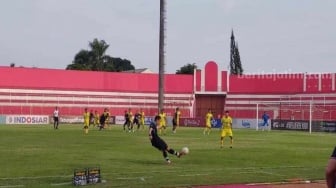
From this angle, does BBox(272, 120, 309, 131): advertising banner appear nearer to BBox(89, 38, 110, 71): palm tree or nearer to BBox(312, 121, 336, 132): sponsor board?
BBox(312, 121, 336, 132): sponsor board

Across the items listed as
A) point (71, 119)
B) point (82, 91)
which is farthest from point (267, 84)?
point (71, 119)

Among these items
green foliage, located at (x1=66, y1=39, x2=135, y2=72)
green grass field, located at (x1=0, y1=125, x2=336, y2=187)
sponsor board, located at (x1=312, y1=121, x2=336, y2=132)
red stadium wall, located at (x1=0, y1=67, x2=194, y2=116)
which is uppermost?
green foliage, located at (x1=66, y1=39, x2=135, y2=72)

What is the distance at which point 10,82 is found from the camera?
77.3 m

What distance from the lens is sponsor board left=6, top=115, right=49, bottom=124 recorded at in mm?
70875

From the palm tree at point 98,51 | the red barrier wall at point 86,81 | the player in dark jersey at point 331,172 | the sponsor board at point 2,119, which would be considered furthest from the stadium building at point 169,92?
the player in dark jersey at point 331,172

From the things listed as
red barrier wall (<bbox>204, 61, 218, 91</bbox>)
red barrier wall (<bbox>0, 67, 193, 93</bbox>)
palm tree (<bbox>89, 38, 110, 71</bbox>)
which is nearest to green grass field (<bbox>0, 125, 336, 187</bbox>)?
red barrier wall (<bbox>0, 67, 193, 93</bbox>)

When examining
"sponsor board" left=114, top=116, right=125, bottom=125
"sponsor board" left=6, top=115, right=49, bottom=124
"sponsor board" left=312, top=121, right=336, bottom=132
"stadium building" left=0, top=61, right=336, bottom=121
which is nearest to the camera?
"sponsor board" left=312, top=121, right=336, bottom=132

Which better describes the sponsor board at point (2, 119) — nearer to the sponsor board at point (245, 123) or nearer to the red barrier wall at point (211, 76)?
the sponsor board at point (245, 123)

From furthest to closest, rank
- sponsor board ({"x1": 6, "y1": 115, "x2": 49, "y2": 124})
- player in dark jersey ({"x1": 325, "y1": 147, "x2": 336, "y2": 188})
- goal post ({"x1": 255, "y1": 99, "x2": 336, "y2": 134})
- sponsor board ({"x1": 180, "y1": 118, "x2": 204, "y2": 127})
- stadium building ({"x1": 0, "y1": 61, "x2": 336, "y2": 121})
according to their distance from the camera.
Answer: stadium building ({"x1": 0, "y1": 61, "x2": 336, "y2": 121}) < sponsor board ({"x1": 6, "y1": 115, "x2": 49, "y2": 124}) < sponsor board ({"x1": 180, "y1": 118, "x2": 204, "y2": 127}) < goal post ({"x1": 255, "y1": 99, "x2": 336, "y2": 134}) < player in dark jersey ({"x1": 325, "y1": 147, "x2": 336, "y2": 188})

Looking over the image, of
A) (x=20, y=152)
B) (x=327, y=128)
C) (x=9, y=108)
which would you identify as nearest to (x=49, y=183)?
(x=20, y=152)

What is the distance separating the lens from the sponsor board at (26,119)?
70875 mm

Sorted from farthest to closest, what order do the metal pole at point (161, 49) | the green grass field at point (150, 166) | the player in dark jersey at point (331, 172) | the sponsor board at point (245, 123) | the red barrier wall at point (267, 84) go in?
the red barrier wall at point (267, 84), the sponsor board at point (245, 123), the metal pole at point (161, 49), the green grass field at point (150, 166), the player in dark jersey at point (331, 172)

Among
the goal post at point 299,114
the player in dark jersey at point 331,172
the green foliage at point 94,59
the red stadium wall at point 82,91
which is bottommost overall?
the player in dark jersey at point 331,172

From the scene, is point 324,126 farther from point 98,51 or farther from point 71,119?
point 98,51
